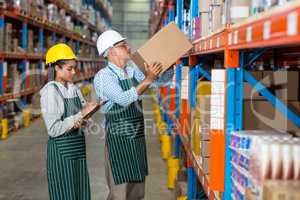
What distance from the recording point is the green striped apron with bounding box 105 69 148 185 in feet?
10.6

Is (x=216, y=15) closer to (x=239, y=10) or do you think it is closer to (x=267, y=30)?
(x=239, y=10)

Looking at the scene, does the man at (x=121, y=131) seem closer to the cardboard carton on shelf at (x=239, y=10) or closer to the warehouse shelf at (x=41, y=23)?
the cardboard carton on shelf at (x=239, y=10)

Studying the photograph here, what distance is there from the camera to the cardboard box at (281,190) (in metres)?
1.22

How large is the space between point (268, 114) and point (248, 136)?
0.49 m

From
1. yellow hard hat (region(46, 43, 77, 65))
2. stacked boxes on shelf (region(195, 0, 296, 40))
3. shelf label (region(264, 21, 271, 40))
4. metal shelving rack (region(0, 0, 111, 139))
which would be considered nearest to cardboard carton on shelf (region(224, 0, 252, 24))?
stacked boxes on shelf (region(195, 0, 296, 40))

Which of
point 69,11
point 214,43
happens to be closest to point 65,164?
point 214,43

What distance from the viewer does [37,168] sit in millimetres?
5637

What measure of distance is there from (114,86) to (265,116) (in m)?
1.27

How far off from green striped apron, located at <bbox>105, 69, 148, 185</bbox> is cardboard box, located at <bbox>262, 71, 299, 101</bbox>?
4.31 feet

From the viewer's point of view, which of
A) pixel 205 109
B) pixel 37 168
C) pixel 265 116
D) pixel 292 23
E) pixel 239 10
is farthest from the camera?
pixel 37 168

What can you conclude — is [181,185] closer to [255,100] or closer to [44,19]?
[255,100]

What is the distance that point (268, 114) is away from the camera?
215 centimetres

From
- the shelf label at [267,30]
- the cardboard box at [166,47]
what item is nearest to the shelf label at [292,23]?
the shelf label at [267,30]

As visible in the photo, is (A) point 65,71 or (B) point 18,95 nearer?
(A) point 65,71
